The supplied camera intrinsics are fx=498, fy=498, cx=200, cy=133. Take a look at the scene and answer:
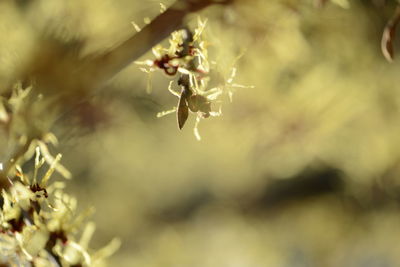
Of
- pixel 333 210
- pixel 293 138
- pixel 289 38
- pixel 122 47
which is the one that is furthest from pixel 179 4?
pixel 333 210

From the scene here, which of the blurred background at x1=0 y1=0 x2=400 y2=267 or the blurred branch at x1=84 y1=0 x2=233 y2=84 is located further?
the blurred background at x1=0 y1=0 x2=400 y2=267

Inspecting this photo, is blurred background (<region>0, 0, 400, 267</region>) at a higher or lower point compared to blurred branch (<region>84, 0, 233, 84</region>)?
lower

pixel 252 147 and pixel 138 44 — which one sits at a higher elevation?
pixel 138 44

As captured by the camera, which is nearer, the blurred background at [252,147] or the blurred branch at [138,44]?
the blurred branch at [138,44]

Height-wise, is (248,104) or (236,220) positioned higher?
(248,104)

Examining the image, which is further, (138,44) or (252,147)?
(252,147)

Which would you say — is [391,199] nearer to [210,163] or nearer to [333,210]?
[333,210]

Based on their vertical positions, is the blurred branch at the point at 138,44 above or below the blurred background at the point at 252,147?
above

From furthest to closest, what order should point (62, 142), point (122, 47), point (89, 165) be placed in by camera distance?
point (89, 165), point (62, 142), point (122, 47)
